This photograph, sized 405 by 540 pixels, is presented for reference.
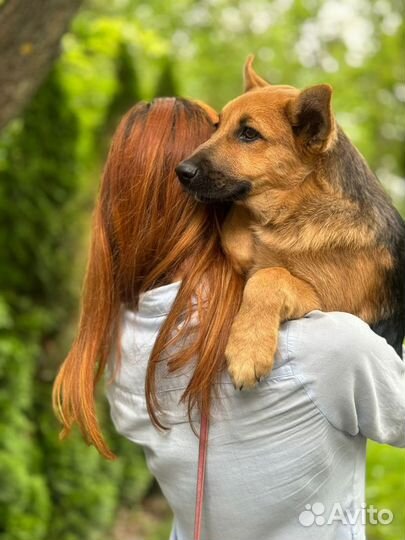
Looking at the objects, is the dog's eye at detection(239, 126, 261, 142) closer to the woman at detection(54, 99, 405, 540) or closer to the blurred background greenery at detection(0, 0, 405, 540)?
the woman at detection(54, 99, 405, 540)

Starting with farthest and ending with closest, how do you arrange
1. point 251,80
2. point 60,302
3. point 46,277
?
1. point 60,302
2. point 46,277
3. point 251,80

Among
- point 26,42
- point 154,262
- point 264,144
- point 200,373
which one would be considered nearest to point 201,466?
point 200,373

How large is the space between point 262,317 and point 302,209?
0.55 metres

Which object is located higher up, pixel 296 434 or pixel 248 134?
pixel 248 134

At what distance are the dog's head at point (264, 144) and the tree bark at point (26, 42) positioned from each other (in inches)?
51.7

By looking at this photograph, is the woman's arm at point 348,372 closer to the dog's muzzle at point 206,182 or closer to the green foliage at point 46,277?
the dog's muzzle at point 206,182

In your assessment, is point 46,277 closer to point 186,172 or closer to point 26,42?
point 26,42

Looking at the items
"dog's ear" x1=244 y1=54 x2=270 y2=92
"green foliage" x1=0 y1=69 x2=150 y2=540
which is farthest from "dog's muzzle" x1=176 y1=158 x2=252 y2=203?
"green foliage" x1=0 y1=69 x2=150 y2=540

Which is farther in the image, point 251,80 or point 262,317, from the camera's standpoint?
point 251,80

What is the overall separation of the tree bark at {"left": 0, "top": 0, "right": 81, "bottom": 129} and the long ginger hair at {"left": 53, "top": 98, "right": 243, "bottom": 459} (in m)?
1.21

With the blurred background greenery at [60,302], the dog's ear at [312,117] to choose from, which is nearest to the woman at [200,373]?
the dog's ear at [312,117]

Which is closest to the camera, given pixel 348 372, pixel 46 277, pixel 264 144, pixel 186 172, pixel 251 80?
pixel 348 372

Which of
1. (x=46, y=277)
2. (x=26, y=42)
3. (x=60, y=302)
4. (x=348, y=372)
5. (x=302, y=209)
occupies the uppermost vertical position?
(x=26, y=42)

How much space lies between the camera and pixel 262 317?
7.03 feet
